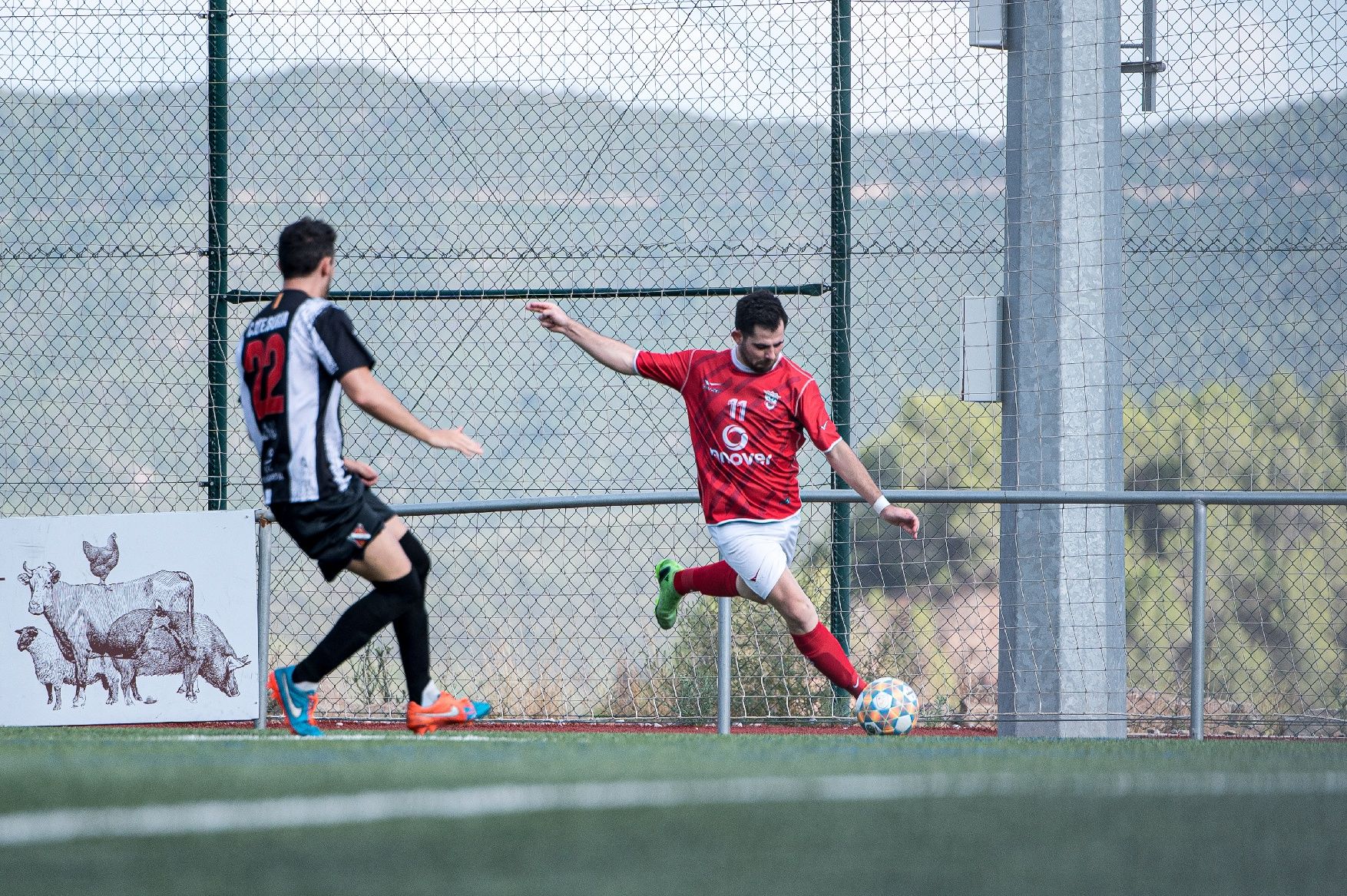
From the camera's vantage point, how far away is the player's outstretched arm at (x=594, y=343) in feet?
19.3

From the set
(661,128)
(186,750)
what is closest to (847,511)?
(661,128)

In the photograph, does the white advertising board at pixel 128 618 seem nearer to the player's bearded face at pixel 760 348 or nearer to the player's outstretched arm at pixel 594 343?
the player's outstretched arm at pixel 594 343

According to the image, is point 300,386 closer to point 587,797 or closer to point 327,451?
point 327,451

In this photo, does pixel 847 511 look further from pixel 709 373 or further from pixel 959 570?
pixel 959 570

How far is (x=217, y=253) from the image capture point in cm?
812

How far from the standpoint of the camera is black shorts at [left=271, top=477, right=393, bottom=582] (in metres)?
4.71

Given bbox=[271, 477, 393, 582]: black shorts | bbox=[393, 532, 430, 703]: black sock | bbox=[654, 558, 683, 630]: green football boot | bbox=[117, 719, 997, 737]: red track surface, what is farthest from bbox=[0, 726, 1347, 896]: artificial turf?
bbox=[117, 719, 997, 737]: red track surface

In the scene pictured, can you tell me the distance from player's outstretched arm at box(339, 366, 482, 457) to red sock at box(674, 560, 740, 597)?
1943 mm

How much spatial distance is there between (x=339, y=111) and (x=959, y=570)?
999 cm

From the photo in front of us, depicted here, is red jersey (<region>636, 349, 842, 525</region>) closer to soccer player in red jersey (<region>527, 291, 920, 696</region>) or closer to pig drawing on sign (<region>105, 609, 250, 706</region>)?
soccer player in red jersey (<region>527, 291, 920, 696</region>)

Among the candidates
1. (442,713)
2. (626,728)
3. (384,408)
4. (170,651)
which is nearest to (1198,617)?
(626,728)

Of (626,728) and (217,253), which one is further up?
(217,253)

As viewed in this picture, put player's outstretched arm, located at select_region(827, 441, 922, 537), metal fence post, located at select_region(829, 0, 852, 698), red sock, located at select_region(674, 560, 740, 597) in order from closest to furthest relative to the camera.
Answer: player's outstretched arm, located at select_region(827, 441, 922, 537)
red sock, located at select_region(674, 560, 740, 597)
metal fence post, located at select_region(829, 0, 852, 698)

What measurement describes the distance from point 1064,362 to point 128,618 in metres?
4.35
